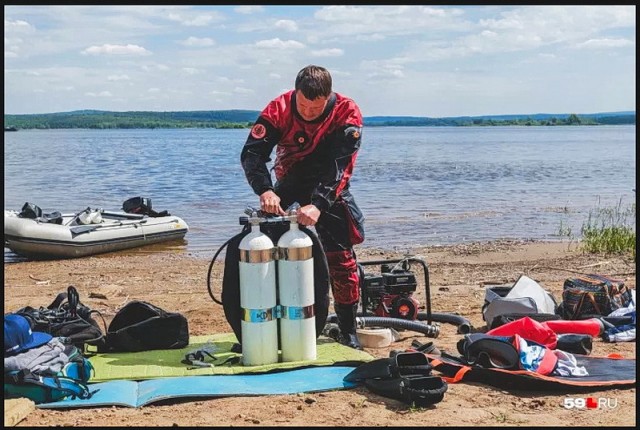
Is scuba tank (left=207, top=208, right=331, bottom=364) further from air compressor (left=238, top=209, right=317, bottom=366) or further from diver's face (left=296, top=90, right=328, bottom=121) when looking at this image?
diver's face (left=296, top=90, right=328, bottom=121)

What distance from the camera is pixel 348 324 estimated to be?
5.52 meters

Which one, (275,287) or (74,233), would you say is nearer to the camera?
(275,287)

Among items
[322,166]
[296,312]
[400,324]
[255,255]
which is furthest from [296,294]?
[400,324]

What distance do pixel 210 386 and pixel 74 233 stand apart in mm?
7659

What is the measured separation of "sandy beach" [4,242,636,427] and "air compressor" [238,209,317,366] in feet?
1.99

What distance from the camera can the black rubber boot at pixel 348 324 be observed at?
5473 millimetres

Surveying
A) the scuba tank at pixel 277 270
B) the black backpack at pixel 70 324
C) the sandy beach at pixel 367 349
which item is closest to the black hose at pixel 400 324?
the sandy beach at pixel 367 349

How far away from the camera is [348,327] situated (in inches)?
218

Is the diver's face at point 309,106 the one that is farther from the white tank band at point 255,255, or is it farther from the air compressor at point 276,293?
the white tank band at point 255,255

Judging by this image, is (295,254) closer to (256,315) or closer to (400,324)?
(256,315)

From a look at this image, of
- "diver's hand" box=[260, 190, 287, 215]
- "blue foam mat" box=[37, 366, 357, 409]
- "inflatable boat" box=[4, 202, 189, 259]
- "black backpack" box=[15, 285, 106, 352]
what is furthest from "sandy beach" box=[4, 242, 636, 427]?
"diver's hand" box=[260, 190, 287, 215]

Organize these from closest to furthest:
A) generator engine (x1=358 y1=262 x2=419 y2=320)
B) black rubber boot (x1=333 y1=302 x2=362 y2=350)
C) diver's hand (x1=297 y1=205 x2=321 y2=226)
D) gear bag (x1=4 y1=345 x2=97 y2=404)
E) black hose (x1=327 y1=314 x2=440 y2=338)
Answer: gear bag (x1=4 y1=345 x2=97 y2=404) < diver's hand (x1=297 y1=205 x2=321 y2=226) < black rubber boot (x1=333 y1=302 x2=362 y2=350) < black hose (x1=327 y1=314 x2=440 y2=338) < generator engine (x1=358 y1=262 x2=419 y2=320)

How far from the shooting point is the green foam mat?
479 centimetres

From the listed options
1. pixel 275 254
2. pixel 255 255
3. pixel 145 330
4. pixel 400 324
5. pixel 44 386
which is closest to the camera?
pixel 44 386
